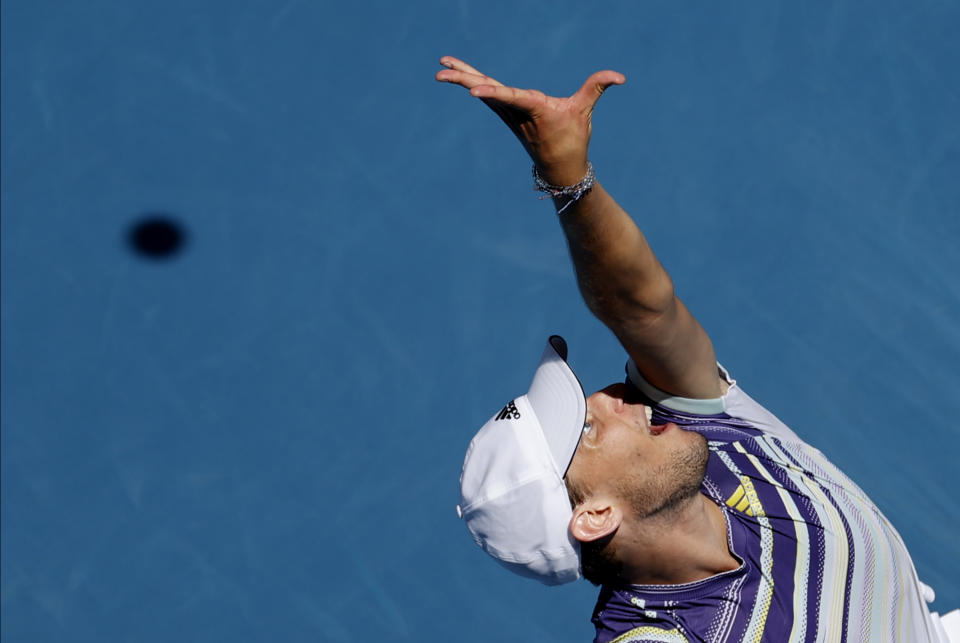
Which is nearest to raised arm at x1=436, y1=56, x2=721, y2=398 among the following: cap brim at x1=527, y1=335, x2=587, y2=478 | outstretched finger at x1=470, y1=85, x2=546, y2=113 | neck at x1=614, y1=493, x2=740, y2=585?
outstretched finger at x1=470, y1=85, x2=546, y2=113

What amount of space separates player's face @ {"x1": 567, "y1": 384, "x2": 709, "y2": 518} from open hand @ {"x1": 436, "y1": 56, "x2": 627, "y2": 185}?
0.42m

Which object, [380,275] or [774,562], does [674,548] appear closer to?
[774,562]

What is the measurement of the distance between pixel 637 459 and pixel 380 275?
6.86 ft

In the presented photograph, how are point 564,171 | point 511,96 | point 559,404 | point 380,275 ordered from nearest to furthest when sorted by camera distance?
1. point 511,96
2. point 564,171
3. point 559,404
4. point 380,275

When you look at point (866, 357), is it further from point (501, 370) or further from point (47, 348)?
point (47, 348)

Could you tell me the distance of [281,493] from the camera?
333 centimetres

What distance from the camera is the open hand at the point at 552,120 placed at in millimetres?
1339

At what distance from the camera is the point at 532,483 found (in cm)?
161

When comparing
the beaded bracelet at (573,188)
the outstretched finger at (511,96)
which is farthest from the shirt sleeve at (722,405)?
the outstretched finger at (511,96)

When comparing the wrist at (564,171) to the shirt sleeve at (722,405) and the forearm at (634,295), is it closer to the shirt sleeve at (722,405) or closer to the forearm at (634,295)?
the forearm at (634,295)

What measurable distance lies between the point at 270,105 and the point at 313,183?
13.9 inches

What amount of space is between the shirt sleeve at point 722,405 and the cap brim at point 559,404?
0.12m

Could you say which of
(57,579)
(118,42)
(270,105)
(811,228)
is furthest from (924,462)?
(118,42)

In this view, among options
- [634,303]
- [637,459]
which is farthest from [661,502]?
[634,303]
